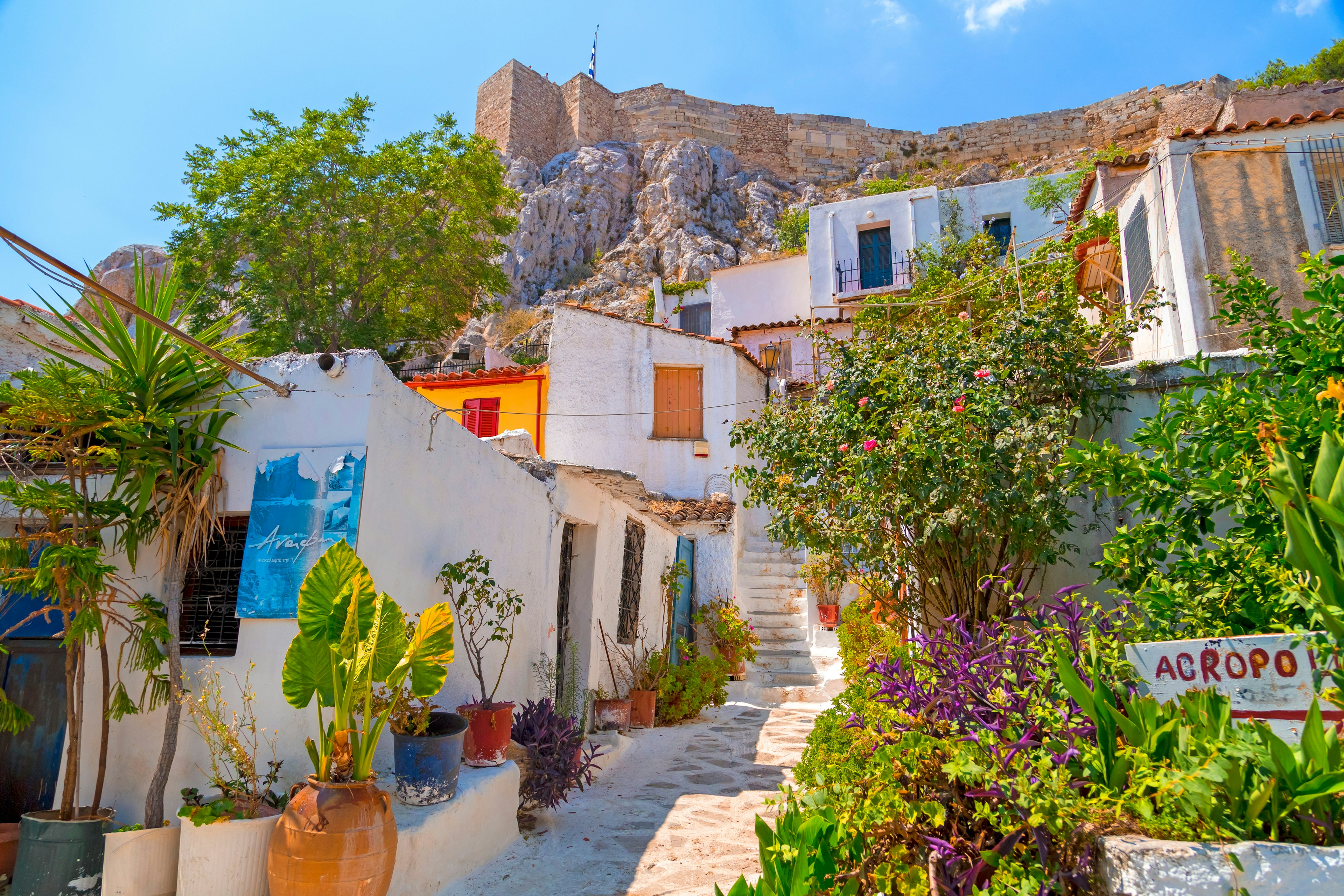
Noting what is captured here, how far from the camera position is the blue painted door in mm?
13008

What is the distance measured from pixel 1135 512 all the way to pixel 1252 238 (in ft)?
17.4

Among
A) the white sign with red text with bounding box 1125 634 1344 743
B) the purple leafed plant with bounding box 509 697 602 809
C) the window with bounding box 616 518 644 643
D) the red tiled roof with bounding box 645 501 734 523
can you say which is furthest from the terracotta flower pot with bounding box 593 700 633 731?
the white sign with red text with bounding box 1125 634 1344 743

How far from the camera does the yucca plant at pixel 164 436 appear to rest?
4.55 m

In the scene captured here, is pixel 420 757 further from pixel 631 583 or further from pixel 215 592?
pixel 631 583

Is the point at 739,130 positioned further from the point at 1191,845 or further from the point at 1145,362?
the point at 1191,845

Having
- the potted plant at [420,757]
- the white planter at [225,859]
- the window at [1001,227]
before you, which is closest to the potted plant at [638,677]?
the potted plant at [420,757]

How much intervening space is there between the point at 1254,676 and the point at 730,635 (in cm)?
967

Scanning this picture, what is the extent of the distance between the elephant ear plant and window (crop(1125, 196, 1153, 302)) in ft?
25.8

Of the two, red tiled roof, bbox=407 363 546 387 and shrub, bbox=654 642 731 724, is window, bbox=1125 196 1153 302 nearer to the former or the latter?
shrub, bbox=654 642 731 724

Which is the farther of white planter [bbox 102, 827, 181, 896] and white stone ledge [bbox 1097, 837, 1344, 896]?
white planter [bbox 102, 827, 181, 896]

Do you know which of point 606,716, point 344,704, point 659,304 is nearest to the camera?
point 344,704

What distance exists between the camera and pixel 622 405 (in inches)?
637

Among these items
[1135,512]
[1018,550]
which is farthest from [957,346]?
[1135,512]

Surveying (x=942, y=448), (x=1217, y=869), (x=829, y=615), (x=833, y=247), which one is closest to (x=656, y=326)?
(x=829, y=615)
